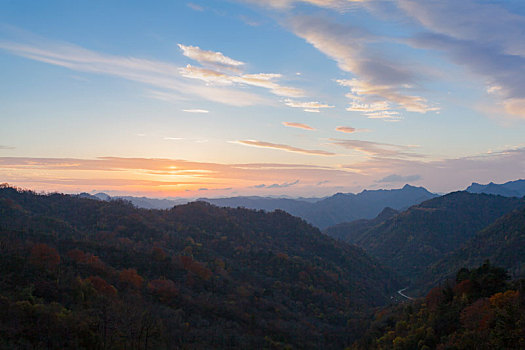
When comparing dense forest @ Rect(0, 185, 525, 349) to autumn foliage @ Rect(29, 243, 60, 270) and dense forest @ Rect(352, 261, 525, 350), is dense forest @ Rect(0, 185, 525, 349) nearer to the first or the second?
dense forest @ Rect(352, 261, 525, 350)

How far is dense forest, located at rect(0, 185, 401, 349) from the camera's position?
2122 inches

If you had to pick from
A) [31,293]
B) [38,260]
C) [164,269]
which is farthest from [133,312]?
[164,269]

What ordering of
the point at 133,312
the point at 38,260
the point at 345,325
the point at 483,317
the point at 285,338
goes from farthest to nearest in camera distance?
the point at 345,325, the point at 285,338, the point at 38,260, the point at 133,312, the point at 483,317

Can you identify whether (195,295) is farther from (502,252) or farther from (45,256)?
(502,252)

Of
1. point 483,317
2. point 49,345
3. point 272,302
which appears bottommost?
point 272,302

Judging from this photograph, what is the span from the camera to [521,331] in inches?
1742

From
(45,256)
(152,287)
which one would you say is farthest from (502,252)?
(45,256)

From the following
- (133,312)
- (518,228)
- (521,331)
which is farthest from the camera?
(518,228)

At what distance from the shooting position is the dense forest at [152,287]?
53906mm

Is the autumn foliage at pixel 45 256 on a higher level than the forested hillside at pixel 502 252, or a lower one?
higher

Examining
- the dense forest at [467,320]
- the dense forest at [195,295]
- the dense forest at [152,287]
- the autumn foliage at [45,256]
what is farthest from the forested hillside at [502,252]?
the autumn foliage at [45,256]

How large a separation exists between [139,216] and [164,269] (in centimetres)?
6778

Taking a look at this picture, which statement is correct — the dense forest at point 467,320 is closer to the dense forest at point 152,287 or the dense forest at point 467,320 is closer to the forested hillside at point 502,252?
the dense forest at point 152,287

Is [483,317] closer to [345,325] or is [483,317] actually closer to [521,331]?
[521,331]
